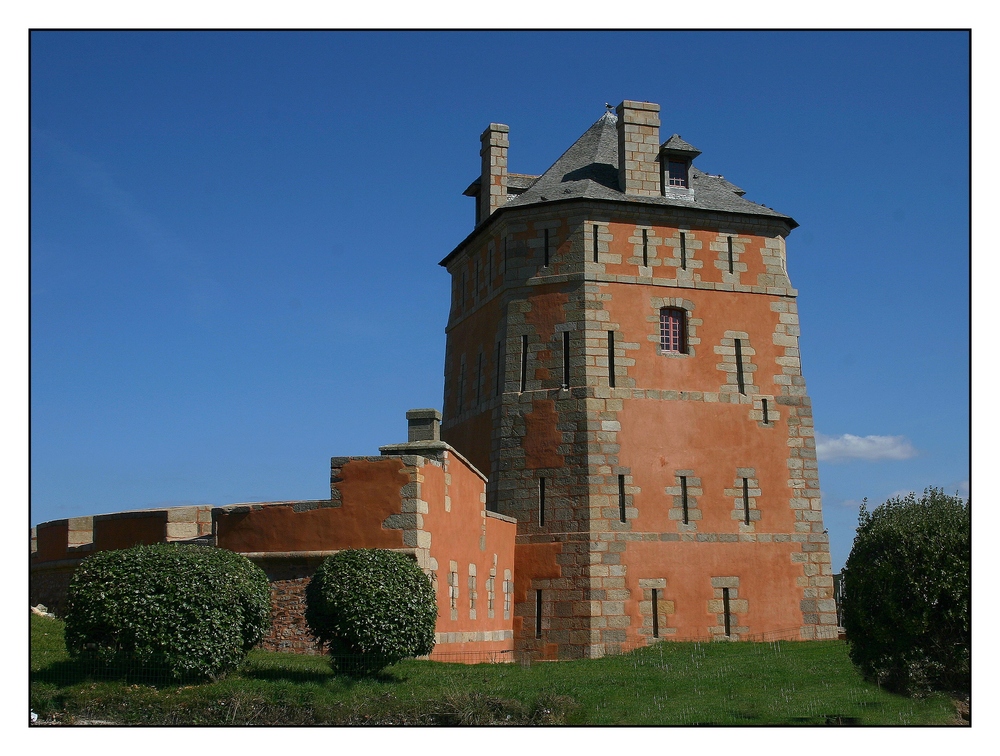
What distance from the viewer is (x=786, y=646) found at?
2577 cm

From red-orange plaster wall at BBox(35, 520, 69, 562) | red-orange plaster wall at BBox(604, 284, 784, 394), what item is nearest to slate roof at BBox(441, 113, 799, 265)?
red-orange plaster wall at BBox(604, 284, 784, 394)

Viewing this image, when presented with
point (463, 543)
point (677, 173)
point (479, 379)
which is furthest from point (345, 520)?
point (677, 173)

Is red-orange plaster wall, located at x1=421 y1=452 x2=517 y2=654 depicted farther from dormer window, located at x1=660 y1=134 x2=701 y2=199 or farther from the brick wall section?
dormer window, located at x1=660 y1=134 x2=701 y2=199

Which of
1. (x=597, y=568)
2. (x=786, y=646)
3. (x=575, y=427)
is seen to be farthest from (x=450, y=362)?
(x=786, y=646)

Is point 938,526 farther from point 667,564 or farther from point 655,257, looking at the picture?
point 655,257

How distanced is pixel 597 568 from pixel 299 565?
9307 millimetres

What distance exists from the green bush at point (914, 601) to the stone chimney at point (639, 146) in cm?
1346

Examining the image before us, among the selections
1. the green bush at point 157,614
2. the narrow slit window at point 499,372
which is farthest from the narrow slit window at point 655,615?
the green bush at point 157,614

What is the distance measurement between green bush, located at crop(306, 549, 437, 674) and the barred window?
1291cm

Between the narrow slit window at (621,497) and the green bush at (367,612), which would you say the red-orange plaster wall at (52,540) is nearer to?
the green bush at (367,612)

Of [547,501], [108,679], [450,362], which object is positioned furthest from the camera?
[450,362]

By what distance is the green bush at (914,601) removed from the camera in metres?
17.0

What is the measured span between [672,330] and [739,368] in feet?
6.30

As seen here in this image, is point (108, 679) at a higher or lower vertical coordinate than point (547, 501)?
lower
